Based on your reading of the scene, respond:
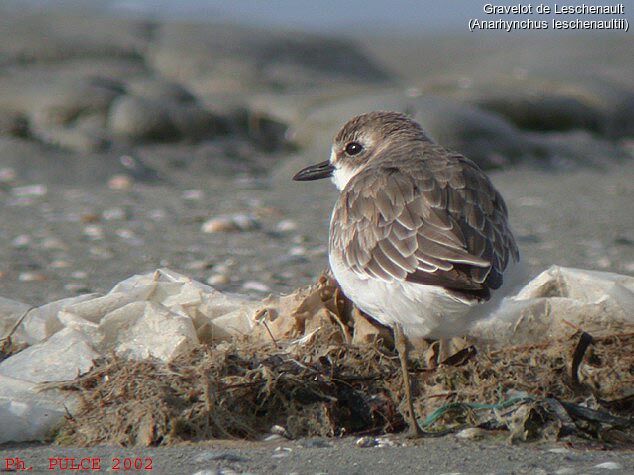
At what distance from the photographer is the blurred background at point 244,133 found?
19.1 feet

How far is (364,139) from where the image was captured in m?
4.43

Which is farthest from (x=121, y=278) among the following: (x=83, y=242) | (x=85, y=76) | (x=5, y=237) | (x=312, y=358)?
(x=85, y=76)

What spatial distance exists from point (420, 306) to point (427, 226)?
0.99ft

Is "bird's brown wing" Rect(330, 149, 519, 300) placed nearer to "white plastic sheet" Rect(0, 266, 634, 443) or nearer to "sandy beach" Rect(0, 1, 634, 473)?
"white plastic sheet" Rect(0, 266, 634, 443)

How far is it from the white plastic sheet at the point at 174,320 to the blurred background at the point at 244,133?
104cm

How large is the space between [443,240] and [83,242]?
3.31m

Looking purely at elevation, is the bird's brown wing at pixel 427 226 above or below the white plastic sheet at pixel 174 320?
above

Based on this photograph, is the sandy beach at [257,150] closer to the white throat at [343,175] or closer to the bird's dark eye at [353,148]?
the white throat at [343,175]

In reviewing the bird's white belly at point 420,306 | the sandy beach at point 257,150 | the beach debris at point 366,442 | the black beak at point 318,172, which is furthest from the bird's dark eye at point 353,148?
the beach debris at point 366,442

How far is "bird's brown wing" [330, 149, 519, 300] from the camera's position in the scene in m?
3.13

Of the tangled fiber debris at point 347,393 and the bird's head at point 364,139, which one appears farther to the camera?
the bird's head at point 364,139

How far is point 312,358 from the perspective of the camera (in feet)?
10.7

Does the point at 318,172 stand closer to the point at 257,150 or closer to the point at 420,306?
the point at 420,306

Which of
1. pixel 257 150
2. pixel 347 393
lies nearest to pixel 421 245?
pixel 347 393
